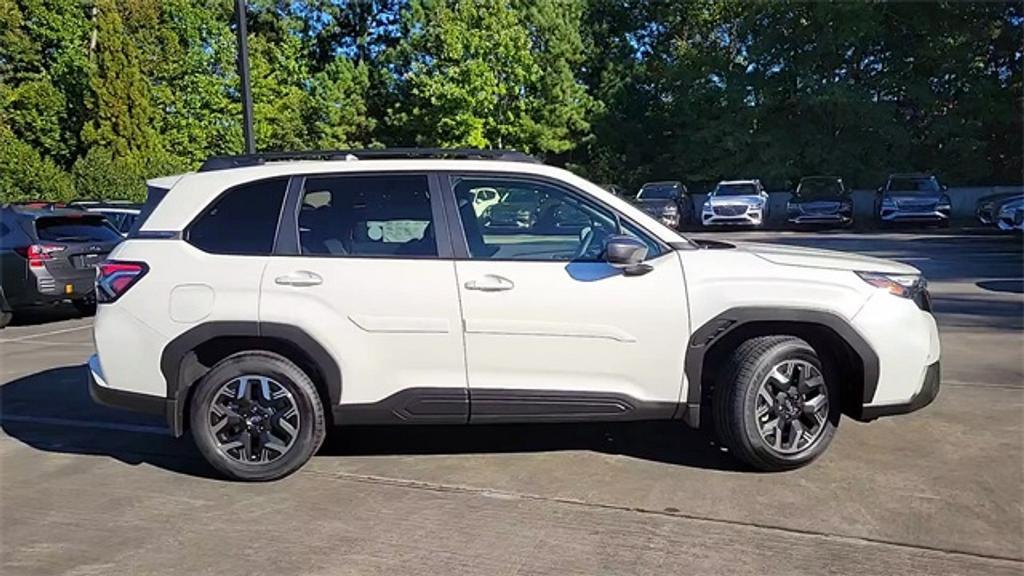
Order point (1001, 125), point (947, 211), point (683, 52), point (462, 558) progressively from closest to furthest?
1. point (462, 558)
2. point (947, 211)
3. point (1001, 125)
4. point (683, 52)

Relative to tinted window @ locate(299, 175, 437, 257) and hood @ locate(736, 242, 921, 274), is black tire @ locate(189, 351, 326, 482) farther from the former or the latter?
hood @ locate(736, 242, 921, 274)

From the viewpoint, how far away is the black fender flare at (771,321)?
4.41m

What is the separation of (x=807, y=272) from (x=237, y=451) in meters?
3.47

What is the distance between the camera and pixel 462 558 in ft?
11.8

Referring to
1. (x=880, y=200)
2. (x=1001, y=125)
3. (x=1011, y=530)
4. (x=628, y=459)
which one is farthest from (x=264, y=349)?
(x=1001, y=125)

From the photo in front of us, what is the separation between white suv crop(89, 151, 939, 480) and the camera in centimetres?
441

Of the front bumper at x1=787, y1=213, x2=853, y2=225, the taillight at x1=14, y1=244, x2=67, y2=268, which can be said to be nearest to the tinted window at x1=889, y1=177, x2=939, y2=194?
the front bumper at x1=787, y1=213, x2=853, y2=225

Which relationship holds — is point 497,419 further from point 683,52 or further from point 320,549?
point 683,52

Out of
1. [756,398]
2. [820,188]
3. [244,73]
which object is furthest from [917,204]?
[756,398]

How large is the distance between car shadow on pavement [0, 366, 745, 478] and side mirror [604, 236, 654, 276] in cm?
127

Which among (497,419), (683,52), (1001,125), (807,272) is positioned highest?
(683,52)

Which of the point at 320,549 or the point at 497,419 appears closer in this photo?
the point at 320,549

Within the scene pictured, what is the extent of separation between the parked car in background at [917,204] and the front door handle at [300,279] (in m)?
23.1

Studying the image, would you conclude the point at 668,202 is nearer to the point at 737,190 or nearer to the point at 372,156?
the point at 737,190
